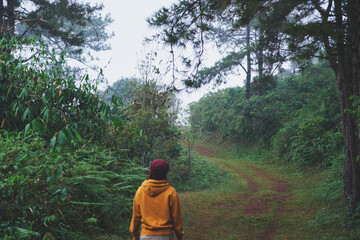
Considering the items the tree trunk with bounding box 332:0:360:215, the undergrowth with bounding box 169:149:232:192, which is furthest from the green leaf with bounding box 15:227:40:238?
the undergrowth with bounding box 169:149:232:192

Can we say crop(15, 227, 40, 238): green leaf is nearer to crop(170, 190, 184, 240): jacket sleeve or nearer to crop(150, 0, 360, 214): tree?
crop(170, 190, 184, 240): jacket sleeve

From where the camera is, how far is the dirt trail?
6.89 m

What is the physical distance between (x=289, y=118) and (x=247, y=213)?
11.9 metres

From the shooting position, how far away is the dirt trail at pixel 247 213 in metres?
6.89

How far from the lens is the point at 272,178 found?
564 inches

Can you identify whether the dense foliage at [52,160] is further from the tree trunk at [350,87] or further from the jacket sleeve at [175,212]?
the tree trunk at [350,87]

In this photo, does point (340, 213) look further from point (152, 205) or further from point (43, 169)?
point (43, 169)

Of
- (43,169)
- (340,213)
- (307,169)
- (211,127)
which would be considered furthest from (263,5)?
(211,127)

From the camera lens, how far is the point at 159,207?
3.39m

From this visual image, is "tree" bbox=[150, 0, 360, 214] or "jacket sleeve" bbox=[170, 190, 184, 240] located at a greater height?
"tree" bbox=[150, 0, 360, 214]

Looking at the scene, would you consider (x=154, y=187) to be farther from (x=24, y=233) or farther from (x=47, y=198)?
(x=47, y=198)

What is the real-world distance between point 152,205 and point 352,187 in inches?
214

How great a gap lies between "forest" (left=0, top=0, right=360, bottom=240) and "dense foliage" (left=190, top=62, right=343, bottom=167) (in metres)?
0.12

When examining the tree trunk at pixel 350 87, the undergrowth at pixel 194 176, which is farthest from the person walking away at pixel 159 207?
the undergrowth at pixel 194 176
